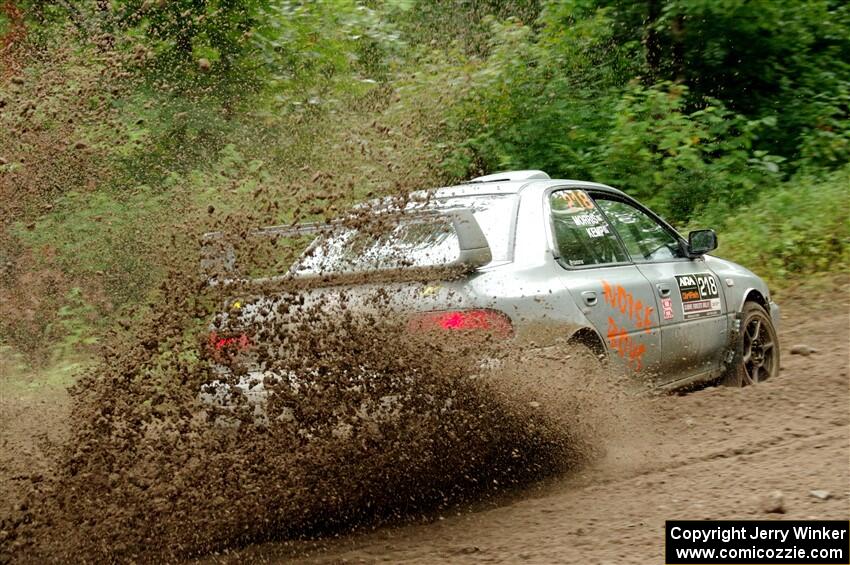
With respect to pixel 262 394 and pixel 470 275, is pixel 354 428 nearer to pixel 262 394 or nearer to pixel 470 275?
pixel 262 394

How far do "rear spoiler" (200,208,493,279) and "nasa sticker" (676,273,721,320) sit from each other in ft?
6.99

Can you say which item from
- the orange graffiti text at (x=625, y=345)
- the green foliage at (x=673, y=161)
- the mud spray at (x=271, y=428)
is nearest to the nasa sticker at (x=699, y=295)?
the orange graffiti text at (x=625, y=345)

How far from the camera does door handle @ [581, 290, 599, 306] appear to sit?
5461mm

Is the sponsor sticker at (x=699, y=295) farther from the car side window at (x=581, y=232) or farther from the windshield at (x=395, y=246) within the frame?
the windshield at (x=395, y=246)

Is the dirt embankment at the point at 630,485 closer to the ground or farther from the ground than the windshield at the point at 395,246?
closer to the ground

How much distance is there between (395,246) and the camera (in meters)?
5.05

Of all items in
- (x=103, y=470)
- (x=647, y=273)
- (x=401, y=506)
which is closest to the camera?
(x=103, y=470)

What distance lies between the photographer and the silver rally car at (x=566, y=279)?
486cm

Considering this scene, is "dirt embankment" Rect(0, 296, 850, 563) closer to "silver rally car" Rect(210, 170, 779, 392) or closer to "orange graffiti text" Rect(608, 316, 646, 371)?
"orange graffiti text" Rect(608, 316, 646, 371)

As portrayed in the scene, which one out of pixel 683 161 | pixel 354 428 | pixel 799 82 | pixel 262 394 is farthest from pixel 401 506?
pixel 799 82

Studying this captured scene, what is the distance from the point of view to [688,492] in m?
4.66

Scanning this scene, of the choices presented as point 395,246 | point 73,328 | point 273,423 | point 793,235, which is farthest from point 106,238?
point 793,235

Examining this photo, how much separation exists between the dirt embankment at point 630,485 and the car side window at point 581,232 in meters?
0.90

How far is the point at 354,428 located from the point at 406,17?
10018 mm
